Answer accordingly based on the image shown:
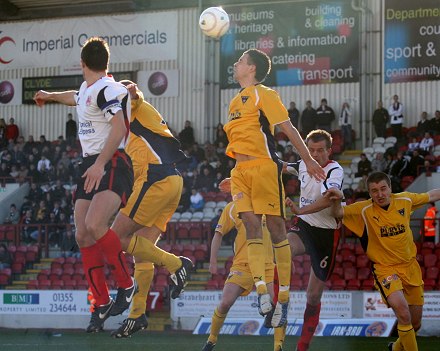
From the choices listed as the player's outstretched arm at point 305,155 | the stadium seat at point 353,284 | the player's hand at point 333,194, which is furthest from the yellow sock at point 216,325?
the stadium seat at point 353,284

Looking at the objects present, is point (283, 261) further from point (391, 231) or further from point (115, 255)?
point (115, 255)

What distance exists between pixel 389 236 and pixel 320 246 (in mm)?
901

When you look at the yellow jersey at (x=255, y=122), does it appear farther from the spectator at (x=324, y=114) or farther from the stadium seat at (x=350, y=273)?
the spectator at (x=324, y=114)

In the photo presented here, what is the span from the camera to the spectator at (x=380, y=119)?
26.7 meters

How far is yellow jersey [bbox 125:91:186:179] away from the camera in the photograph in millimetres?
9812

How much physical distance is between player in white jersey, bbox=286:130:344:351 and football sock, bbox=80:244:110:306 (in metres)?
2.87

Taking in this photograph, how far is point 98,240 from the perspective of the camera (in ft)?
29.5

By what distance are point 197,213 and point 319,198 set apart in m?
14.3

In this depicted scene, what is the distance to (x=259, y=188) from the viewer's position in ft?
32.2

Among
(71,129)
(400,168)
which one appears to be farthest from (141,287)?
(71,129)

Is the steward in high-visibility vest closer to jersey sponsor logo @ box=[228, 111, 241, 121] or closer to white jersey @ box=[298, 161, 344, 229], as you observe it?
white jersey @ box=[298, 161, 344, 229]

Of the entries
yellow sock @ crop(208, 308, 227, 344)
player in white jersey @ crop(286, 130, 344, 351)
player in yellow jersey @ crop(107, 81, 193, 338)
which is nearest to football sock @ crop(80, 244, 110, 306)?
player in yellow jersey @ crop(107, 81, 193, 338)

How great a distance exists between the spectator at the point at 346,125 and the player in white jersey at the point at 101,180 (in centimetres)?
1901

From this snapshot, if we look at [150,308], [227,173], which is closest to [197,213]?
[227,173]
